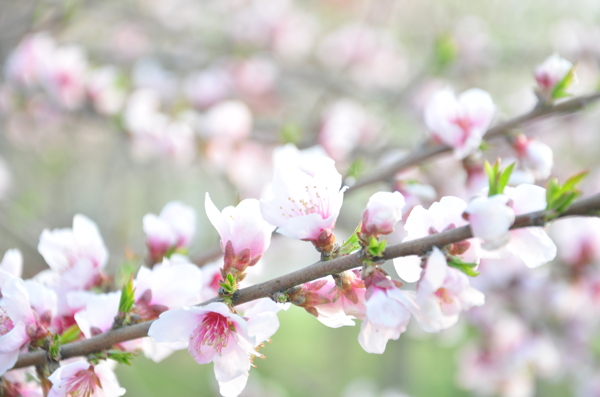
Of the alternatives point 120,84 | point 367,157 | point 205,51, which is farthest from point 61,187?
point 367,157

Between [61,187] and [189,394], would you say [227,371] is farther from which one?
[189,394]

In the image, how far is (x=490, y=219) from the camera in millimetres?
788

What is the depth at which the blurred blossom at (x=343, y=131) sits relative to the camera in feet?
7.73

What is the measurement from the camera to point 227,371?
973mm

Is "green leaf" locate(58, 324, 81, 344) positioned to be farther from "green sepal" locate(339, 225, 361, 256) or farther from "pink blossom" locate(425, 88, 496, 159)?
"pink blossom" locate(425, 88, 496, 159)

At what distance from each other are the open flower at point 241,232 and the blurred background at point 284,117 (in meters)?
0.20

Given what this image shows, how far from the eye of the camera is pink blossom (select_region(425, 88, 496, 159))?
1343 millimetres

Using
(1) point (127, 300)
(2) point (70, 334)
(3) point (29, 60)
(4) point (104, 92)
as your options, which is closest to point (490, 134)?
(1) point (127, 300)

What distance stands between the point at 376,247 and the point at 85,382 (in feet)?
2.22

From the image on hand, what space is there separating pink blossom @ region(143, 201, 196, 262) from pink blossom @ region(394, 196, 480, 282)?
2.26ft

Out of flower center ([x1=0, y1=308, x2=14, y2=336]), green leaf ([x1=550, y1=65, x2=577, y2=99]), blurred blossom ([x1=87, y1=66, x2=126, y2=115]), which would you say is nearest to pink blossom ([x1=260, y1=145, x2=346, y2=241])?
flower center ([x1=0, y1=308, x2=14, y2=336])

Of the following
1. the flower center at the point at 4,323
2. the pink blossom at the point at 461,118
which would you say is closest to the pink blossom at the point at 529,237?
the pink blossom at the point at 461,118

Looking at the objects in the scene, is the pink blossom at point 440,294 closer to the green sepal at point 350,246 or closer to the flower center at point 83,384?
the green sepal at point 350,246

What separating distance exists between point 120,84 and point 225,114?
0.57 m
